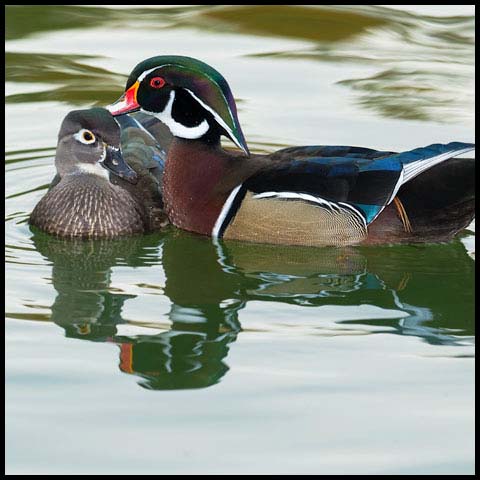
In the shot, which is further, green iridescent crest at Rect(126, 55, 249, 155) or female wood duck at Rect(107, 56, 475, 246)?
green iridescent crest at Rect(126, 55, 249, 155)

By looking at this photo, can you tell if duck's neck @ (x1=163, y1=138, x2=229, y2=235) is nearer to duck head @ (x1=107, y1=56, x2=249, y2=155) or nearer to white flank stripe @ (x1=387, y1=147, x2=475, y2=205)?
duck head @ (x1=107, y1=56, x2=249, y2=155)

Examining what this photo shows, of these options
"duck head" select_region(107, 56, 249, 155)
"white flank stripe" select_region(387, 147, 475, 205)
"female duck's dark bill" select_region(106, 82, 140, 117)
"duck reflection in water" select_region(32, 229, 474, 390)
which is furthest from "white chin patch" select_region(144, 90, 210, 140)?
"white flank stripe" select_region(387, 147, 475, 205)

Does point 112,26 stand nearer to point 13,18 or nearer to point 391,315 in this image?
point 13,18

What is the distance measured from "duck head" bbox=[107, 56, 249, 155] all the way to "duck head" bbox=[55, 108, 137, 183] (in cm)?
18

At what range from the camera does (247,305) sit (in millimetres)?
6422

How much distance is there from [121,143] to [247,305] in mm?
2014

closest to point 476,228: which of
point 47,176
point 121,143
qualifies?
point 121,143

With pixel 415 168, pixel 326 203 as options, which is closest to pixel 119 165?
pixel 326 203

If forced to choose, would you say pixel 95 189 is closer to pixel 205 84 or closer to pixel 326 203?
pixel 205 84

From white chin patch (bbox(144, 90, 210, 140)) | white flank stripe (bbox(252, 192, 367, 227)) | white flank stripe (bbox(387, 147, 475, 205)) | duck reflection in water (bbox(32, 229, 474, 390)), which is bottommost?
duck reflection in water (bbox(32, 229, 474, 390))

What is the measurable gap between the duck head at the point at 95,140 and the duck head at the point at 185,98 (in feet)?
0.60

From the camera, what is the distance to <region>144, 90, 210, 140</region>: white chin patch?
7684 mm

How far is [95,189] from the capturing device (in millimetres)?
7816

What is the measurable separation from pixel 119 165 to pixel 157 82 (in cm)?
51
